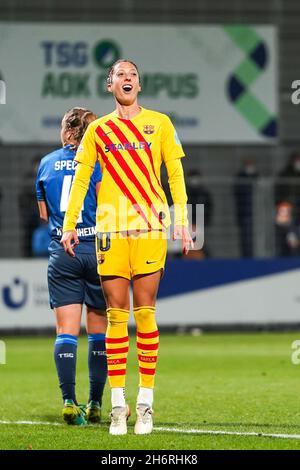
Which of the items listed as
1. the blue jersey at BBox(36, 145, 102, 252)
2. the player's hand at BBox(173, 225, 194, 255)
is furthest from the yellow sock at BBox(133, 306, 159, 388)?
the blue jersey at BBox(36, 145, 102, 252)

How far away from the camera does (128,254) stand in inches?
326

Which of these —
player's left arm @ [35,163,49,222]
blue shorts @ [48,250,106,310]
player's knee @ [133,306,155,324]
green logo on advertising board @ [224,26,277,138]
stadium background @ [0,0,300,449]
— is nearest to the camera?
player's knee @ [133,306,155,324]

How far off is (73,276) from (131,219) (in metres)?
1.13

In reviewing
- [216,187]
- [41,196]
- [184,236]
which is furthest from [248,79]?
[184,236]

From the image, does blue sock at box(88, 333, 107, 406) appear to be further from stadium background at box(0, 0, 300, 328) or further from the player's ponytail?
stadium background at box(0, 0, 300, 328)

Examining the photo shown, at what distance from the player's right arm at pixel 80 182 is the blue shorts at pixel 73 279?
792 mm

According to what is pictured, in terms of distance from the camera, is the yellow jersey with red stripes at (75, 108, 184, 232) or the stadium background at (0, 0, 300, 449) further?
the stadium background at (0, 0, 300, 449)

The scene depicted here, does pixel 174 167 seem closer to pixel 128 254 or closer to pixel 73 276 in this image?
pixel 128 254

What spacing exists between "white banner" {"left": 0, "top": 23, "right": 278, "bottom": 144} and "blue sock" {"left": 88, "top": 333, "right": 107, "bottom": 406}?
13353 millimetres

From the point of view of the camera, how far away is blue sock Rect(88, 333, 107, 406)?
9.21 m

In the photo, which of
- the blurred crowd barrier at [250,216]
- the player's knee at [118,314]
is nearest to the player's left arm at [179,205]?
the player's knee at [118,314]

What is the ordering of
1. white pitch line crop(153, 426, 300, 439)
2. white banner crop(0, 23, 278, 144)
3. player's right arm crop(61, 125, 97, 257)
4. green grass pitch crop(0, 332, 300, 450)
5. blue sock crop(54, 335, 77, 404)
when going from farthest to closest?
white banner crop(0, 23, 278, 144)
blue sock crop(54, 335, 77, 404)
player's right arm crop(61, 125, 97, 257)
white pitch line crop(153, 426, 300, 439)
green grass pitch crop(0, 332, 300, 450)

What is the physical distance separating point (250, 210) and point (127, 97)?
12830 millimetres

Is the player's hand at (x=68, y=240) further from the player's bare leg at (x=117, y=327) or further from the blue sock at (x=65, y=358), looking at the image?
the blue sock at (x=65, y=358)
